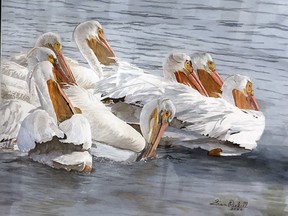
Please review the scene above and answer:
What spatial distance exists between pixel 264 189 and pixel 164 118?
0.42 m

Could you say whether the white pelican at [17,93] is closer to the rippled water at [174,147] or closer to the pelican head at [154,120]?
the rippled water at [174,147]

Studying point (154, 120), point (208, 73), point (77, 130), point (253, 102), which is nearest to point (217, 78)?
point (208, 73)

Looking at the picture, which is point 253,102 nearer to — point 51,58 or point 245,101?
point 245,101

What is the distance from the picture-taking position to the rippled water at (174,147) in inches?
69.4

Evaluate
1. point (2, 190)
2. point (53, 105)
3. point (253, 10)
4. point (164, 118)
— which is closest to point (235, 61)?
point (253, 10)

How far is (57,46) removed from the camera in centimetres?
177

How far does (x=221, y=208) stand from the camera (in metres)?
1.87

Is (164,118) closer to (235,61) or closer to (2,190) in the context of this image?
(235,61)

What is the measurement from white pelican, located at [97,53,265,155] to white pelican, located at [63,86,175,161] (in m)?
0.04

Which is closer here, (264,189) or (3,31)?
(3,31)

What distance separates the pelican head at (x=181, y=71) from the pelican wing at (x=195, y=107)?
20mm

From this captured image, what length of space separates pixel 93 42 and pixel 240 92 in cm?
51
